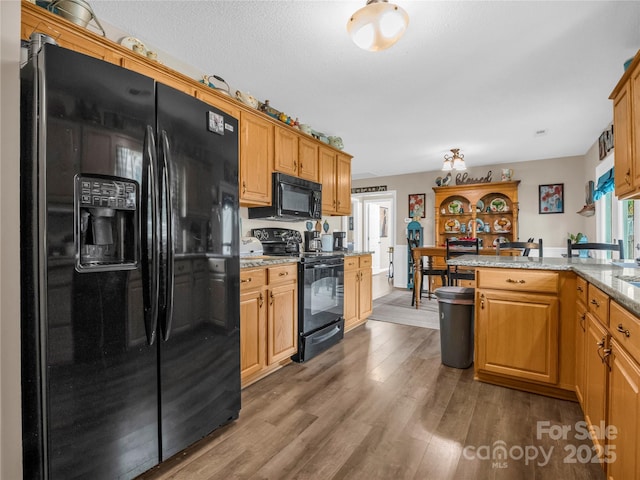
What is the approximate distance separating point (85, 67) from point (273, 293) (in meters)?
1.72

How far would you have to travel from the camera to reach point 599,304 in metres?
1.42

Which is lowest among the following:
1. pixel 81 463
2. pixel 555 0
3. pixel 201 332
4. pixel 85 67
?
pixel 81 463

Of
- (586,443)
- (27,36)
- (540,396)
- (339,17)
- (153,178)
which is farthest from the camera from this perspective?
(540,396)

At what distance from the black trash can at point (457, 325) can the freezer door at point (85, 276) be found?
2.12m

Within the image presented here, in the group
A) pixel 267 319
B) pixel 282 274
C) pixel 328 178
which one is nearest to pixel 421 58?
pixel 328 178

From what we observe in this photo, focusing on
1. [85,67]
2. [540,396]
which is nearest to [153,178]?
[85,67]

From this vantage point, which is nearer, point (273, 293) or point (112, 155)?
point (112, 155)

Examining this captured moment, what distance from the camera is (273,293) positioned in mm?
2434

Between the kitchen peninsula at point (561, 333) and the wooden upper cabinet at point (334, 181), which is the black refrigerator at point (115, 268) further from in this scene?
the wooden upper cabinet at point (334, 181)

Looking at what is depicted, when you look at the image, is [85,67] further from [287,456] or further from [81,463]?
[287,456]

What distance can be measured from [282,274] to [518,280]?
5.48ft

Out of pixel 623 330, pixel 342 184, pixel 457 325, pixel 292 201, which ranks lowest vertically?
pixel 457 325

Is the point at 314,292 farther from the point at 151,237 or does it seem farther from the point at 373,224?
the point at 373,224

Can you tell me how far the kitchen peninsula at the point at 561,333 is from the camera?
123 cm
